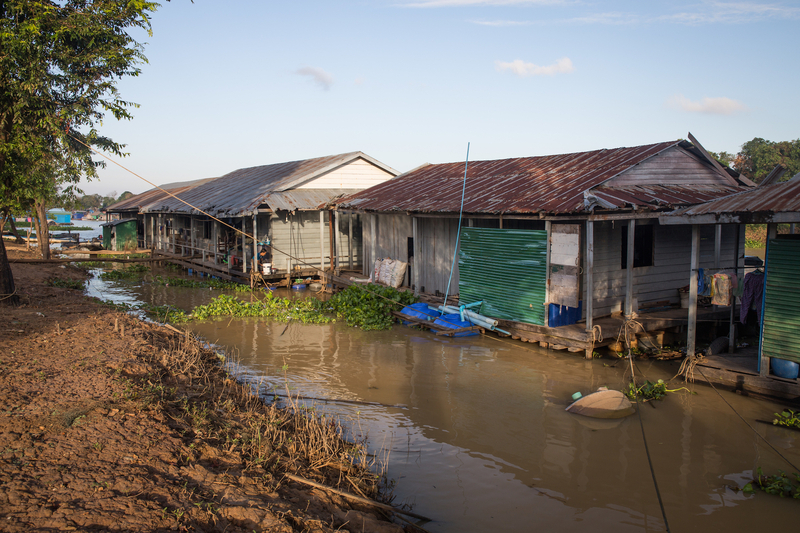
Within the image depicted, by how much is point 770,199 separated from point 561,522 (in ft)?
21.1

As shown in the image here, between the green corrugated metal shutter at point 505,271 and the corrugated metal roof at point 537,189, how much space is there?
797 mm

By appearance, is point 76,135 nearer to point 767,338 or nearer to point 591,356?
point 591,356

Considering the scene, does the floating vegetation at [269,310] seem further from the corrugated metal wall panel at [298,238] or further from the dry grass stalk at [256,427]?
the dry grass stalk at [256,427]

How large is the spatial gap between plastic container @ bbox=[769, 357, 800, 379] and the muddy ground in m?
7.19

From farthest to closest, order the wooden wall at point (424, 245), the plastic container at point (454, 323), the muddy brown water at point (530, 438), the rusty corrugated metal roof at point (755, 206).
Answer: the wooden wall at point (424, 245) < the plastic container at point (454, 323) < the rusty corrugated metal roof at point (755, 206) < the muddy brown water at point (530, 438)

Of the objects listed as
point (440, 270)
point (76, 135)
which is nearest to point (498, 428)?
point (440, 270)

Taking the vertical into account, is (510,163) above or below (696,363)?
above

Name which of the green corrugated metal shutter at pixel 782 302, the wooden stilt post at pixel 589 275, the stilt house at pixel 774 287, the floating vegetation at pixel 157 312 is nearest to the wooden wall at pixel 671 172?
the wooden stilt post at pixel 589 275

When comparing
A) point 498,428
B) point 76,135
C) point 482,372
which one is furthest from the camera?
point 76,135

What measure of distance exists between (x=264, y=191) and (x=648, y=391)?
1708 cm

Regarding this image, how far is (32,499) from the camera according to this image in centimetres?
435

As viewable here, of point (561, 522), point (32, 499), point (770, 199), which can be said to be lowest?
point (561, 522)

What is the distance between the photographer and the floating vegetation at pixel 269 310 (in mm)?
15852

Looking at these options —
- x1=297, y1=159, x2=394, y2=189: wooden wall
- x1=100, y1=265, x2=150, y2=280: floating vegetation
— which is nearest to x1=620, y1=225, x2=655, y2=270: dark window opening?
x1=297, y1=159, x2=394, y2=189: wooden wall
